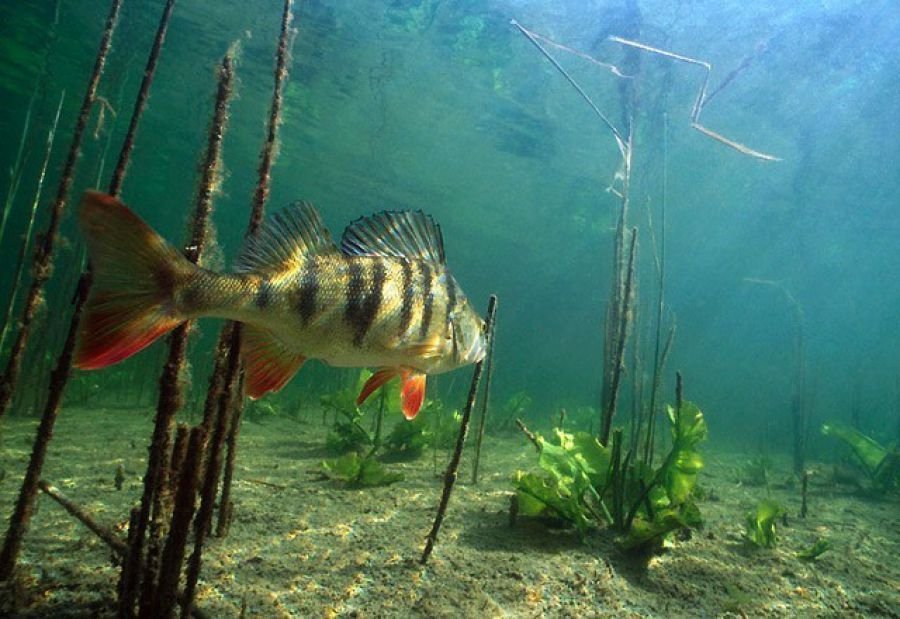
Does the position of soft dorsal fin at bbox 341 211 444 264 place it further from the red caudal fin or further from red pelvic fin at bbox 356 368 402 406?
the red caudal fin

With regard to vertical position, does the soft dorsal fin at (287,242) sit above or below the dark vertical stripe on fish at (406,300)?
above

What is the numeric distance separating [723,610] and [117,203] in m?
4.04

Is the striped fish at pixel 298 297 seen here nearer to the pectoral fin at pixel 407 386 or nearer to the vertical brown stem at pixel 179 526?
the pectoral fin at pixel 407 386

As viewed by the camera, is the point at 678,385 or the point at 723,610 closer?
the point at 723,610

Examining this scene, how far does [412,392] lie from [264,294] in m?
0.94

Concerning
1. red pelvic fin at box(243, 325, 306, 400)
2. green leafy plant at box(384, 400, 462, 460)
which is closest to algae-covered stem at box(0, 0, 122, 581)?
red pelvic fin at box(243, 325, 306, 400)

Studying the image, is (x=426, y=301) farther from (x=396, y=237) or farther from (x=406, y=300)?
(x=396, y=237)

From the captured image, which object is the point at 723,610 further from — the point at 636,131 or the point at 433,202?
the point at 433,202

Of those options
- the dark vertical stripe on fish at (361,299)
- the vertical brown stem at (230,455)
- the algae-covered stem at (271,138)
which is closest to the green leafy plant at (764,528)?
the dark vertical stripe on fish at (361,299)

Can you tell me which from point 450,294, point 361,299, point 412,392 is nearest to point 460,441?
point 412,392

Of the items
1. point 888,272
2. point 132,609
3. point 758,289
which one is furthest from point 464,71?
point 758,289

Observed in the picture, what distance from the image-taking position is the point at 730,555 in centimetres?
411

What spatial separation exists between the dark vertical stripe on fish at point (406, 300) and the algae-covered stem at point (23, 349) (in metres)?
1.74

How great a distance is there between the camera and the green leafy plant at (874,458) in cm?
792
